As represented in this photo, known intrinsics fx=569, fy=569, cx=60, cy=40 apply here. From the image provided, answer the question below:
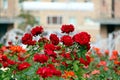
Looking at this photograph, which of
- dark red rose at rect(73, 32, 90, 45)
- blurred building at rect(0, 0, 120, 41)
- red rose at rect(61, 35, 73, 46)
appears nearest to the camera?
dark red rose at rect(73, 32, 90, 45)

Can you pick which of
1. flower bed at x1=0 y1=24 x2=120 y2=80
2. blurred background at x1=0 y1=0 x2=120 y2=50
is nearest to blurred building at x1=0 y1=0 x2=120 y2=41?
blurred background at x1=0 y1=0 x2=120 y2=50

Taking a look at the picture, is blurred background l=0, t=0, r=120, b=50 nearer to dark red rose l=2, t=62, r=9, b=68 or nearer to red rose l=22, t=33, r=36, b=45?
red rose l=22, t=33, r=36, b=45

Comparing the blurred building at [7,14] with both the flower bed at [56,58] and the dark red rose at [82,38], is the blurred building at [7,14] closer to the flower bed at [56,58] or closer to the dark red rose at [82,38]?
the flower bed at [56,58]

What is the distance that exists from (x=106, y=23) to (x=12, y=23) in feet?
23.7

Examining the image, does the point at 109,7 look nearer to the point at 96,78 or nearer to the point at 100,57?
the point at 100,57

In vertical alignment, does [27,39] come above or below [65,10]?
above

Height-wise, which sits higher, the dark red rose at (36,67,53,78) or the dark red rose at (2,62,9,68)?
the dark red rose at (36,67,53,78)

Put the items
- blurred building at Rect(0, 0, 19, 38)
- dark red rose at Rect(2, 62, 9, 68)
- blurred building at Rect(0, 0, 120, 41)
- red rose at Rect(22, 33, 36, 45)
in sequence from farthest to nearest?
blurred building at Rect(0, 0, 120, 41), blurred building at Rect(0, 0, 19, 38), red rose at Rect(22, 33, 36, 45), dark red rose at Rect(2, 62, 9, 68)

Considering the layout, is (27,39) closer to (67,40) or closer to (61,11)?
(67,40)

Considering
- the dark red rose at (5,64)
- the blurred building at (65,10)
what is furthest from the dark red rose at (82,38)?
the blurred building at (65,10)

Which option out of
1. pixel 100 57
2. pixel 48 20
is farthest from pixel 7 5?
pixel 100 57

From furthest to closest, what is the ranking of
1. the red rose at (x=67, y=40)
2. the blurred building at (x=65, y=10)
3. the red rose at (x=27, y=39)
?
the blurred building at (x=65, y=10)
the red rose at (x=27, y=39)
the red rose at (x=67, y=40)

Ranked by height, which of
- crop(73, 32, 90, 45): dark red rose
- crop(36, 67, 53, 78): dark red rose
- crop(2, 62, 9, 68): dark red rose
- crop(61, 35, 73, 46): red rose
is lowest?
crop(2, 62, 9, 68): dark red rose

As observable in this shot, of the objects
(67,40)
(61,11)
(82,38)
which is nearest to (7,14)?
(61,11)
